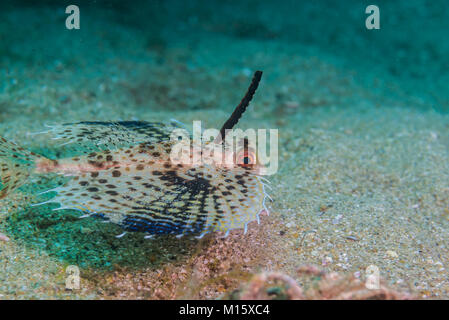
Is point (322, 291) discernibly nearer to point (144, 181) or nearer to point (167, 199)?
point (167, 199)

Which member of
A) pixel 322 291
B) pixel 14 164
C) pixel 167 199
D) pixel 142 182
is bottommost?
pixel 322 291

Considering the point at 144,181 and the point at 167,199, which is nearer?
the point at 167,199

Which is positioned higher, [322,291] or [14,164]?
[14,164]

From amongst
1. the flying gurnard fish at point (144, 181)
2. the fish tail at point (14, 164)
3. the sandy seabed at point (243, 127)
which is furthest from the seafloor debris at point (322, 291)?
the fish tail at point (14, 164)

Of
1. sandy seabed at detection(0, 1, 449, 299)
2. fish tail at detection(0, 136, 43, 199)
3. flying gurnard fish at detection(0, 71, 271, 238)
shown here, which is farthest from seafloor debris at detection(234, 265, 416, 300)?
fish tail at detection(0, 136, 43, 199)

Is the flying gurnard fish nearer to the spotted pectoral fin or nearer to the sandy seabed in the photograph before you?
the spotted pectoral fin

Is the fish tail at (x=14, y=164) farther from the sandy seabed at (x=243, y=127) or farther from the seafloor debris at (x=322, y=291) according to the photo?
the seafloor debris at (x=322, y=291)

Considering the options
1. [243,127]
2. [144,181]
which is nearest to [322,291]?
[144,181]
